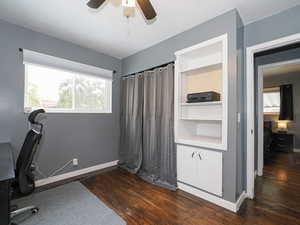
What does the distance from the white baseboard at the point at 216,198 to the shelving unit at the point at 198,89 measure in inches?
26.1

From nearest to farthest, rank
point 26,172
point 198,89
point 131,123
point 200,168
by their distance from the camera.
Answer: point 26,172, point 200,168, point 198,89, point 131,123

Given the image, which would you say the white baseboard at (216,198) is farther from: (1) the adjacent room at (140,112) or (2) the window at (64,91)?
(2) the window at (64,91)

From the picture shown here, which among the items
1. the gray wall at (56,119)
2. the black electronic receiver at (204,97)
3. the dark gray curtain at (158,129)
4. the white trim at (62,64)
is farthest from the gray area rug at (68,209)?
the white trim at (62,64)

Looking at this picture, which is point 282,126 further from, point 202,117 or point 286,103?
point 202,117

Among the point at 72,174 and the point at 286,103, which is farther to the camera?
the point at 286,103

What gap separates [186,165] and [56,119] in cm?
230

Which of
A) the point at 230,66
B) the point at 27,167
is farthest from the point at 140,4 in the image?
the point at 27,167

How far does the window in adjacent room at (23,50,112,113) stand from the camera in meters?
2.40

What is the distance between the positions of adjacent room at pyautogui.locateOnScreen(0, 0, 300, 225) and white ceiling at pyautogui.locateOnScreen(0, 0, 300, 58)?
0.02 metres

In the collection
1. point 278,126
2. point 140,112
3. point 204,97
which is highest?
point 204,97

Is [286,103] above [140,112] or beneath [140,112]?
above

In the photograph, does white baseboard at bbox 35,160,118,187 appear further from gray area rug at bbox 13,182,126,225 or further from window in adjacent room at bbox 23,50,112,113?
window in adjacent room at bbox 23,50,112,113

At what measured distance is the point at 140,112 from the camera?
118 inches

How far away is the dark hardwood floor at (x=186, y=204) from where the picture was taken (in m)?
1.64
